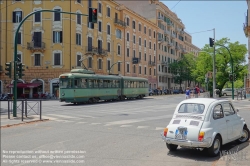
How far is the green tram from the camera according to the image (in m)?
28.5

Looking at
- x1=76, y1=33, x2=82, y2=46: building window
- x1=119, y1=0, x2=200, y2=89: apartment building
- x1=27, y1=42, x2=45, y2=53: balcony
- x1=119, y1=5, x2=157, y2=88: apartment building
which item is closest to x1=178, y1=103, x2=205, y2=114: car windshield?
x1=27, y1=42, x2=45, y2=53: balcony

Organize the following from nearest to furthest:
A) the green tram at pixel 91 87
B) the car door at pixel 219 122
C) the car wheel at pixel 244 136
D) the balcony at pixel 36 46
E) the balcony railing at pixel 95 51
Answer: the car door at pixel 219 122, the car wheel at pixel 244 136, the green tram at pixel 91 87, the balcony at pixel 36 46, the balcony railing at pixel 95 51

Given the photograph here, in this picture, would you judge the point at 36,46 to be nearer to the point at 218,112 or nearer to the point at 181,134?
the point at 218,112

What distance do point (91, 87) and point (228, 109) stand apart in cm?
2295

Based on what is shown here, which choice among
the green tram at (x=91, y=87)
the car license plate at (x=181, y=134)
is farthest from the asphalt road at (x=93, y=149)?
the green tram at (x=91, y=87)

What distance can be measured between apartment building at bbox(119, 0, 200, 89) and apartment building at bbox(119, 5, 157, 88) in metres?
3.13

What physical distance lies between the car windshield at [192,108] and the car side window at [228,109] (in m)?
0.90

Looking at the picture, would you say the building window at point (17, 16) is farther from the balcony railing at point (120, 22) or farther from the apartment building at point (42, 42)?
the balcony railing at point (120, 22)

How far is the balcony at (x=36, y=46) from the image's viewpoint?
4353 centimetres

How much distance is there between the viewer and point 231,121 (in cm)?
866

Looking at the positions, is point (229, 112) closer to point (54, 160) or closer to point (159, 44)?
point (54, 160)

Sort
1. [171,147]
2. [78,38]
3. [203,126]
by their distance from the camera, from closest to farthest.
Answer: [203,126] → [171,147] → [78,38]

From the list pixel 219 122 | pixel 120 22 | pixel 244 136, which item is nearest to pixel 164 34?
pixel 120 22

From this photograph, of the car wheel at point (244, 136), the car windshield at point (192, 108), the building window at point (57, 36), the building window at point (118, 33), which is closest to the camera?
the car windshield at point (192, 108)
